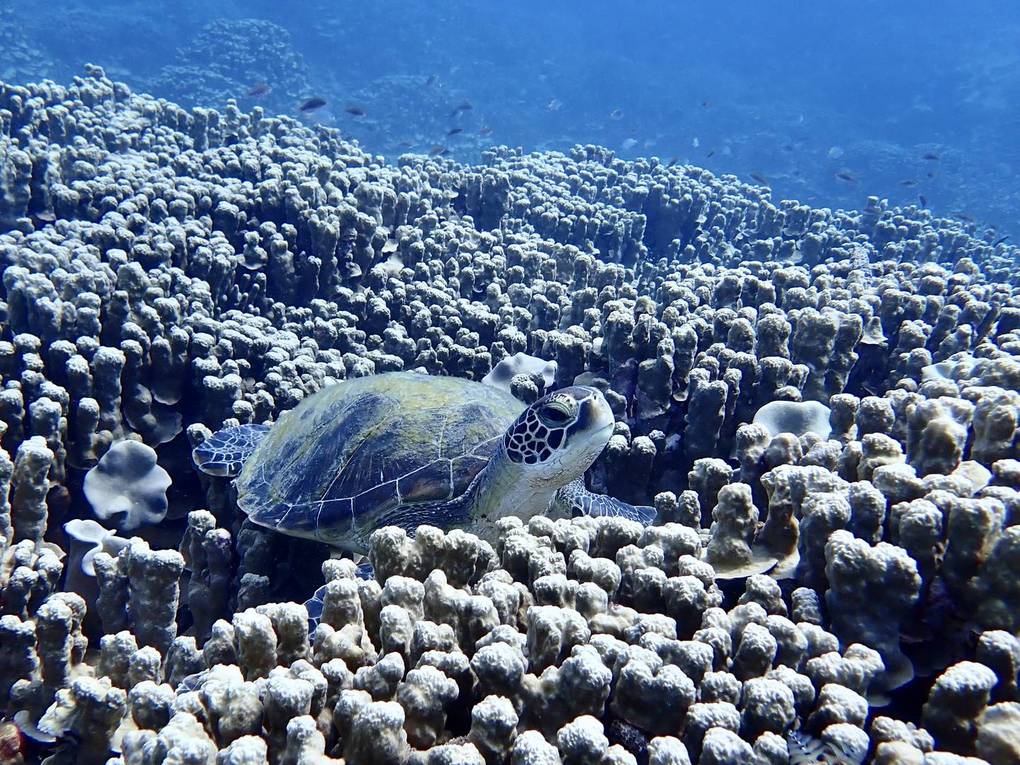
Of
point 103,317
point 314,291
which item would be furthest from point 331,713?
point 314,291

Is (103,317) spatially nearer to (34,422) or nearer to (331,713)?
(34,422)

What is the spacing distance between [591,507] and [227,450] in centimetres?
230

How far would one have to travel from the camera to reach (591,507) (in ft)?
10.4

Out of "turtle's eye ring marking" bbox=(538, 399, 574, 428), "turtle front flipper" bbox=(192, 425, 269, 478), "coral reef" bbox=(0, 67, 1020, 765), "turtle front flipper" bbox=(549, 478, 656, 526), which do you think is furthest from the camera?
"turtle front flipper" bbox=(192, 425, 269, 478)

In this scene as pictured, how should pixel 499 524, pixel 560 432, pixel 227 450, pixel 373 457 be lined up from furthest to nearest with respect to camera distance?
pixel 227 450, pixel 373 457, pixel 560 432, pixel 499 524

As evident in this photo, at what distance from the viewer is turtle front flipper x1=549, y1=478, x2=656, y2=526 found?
315 centimetres

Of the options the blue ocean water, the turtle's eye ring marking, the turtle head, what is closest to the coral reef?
the turtle head

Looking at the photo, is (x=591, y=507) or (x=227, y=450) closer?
(x=591, y=507)

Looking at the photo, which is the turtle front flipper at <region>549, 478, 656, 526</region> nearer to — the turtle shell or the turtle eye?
the turtle shell

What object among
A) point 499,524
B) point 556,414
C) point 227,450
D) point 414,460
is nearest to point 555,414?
point 556,414

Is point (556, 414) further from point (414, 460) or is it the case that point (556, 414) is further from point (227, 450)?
point (227, 450)

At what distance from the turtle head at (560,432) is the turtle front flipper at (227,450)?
1.82 metres

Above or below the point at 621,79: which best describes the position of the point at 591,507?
below

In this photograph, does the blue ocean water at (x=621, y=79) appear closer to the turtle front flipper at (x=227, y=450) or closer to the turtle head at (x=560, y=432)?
the turtle front flipper at (x=227, y=450)
